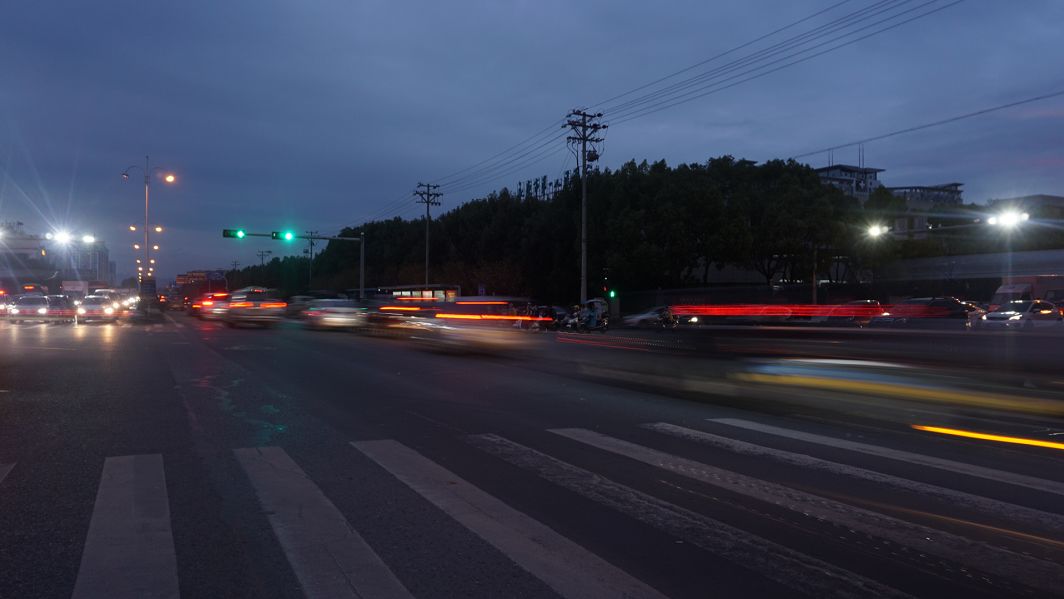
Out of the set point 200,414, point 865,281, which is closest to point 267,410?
point 200,414

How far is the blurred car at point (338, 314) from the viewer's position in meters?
34.2

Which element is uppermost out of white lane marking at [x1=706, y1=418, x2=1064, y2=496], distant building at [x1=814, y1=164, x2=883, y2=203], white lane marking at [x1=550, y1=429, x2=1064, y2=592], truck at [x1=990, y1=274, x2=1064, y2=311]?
distant building at [x1=814, y1=164, x2=883, y2=203]

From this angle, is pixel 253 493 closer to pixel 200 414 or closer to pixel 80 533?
pixel 80 533

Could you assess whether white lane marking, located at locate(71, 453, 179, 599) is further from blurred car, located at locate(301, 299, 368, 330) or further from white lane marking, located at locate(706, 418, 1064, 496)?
blurred car, located at locate(301, 299, 368, 330)

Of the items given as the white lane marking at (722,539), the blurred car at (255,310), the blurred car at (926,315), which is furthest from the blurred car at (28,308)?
the white lane marking at (722,539)

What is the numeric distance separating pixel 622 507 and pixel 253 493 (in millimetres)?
3063

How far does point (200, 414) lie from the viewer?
10711mm

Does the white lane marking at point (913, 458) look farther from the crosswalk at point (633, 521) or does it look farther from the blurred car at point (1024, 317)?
the blurred car at point (1024, 317)

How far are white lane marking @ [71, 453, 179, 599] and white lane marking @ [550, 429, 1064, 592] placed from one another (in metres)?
4.40

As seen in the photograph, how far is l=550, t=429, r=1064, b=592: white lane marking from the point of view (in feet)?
15.8

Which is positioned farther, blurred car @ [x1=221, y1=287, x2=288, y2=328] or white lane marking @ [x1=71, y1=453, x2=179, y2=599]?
blurred car @ [x1=221, y1=287, x2=288, y2=328]

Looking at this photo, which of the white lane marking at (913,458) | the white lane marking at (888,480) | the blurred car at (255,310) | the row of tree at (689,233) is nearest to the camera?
the white lane marking at (888,480)

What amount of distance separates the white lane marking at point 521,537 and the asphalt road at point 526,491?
0.07 ft

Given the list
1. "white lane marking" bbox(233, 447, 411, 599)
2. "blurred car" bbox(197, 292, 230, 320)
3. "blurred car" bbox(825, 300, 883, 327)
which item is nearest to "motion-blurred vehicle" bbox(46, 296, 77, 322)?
"blurred car" bbox(197, 292, 230, 320)
